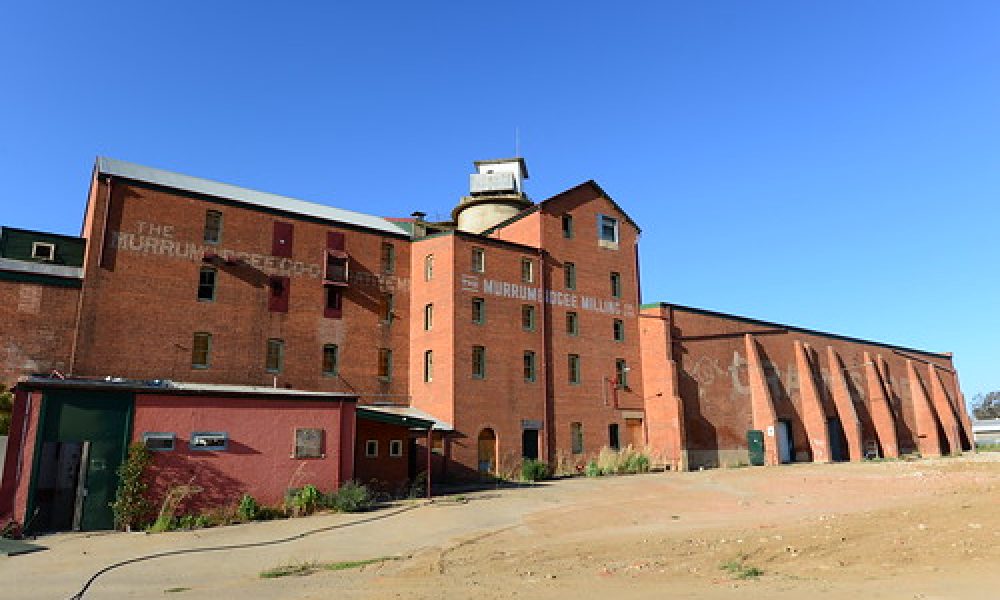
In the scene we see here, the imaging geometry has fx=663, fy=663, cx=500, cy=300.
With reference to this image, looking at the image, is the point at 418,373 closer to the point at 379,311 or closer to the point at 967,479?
the point at 379,311

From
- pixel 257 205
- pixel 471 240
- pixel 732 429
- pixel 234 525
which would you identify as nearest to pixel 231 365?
pixel 257 205

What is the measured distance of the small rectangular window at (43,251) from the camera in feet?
81.6

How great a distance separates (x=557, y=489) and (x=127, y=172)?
21255 millimetres

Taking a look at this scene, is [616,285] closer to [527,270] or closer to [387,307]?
[527,270]

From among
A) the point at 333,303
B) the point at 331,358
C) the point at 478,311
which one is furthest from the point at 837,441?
the point at 333,303

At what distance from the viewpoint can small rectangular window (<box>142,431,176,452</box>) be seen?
715 inches

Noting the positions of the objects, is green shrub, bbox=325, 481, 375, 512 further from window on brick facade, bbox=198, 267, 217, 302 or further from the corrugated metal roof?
the corrugated metal roof

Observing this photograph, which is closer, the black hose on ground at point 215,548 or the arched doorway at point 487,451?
the black hose on ground at point 215,548

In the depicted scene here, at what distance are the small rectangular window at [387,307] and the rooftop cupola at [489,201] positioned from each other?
34.0 ft

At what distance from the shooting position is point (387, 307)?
105ft

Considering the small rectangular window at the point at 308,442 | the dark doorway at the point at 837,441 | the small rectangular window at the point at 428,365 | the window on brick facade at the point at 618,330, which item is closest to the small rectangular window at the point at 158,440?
the small rectangular window at the point at 308,442

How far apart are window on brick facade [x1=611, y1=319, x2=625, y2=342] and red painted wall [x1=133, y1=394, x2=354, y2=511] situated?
741 inches

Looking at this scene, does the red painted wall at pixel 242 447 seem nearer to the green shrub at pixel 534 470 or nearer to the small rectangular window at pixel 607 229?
the green shrub at pixel 534 470

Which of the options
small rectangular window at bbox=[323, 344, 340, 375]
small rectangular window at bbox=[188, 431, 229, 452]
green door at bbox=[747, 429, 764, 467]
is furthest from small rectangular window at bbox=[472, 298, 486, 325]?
green door at bbox=[747, 429, 764, 467]
